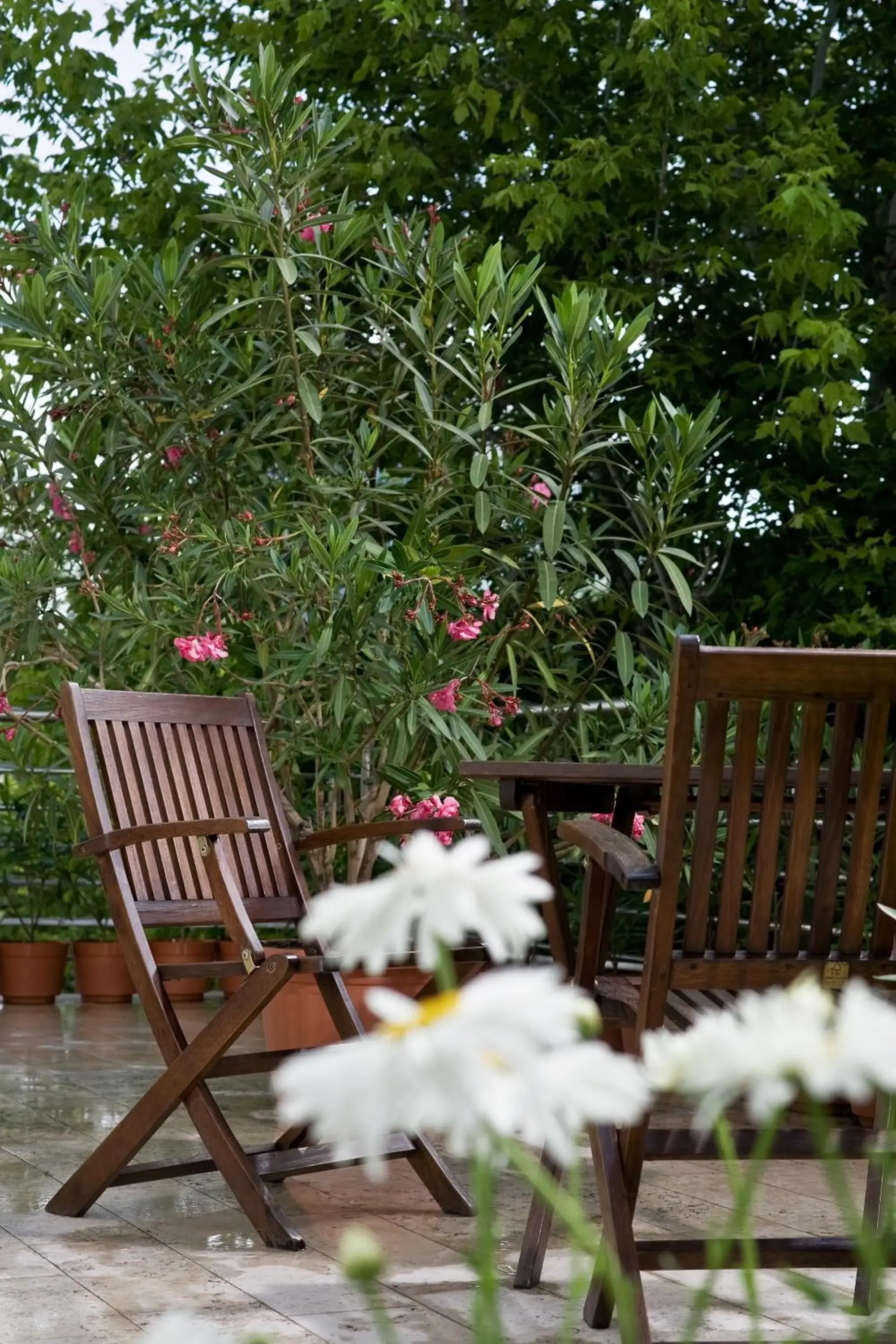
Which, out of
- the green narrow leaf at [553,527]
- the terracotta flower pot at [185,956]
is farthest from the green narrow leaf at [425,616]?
the terracotta flower pot at [185,956]

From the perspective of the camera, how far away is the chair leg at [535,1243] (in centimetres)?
252

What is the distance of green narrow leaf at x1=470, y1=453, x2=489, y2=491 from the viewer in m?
4.27

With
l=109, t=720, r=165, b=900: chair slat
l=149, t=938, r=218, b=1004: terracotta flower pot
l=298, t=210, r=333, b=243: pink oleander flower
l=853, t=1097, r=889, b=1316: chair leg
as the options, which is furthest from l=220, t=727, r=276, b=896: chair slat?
l=149, t=938, r=218, b=1004: terracotta flower pot

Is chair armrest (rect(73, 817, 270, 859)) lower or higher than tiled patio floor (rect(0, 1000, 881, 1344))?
higher

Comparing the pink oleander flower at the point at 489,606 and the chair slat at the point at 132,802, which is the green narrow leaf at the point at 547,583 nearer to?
the pink oleander flower at the point at 489,606

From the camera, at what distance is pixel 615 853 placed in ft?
7.37

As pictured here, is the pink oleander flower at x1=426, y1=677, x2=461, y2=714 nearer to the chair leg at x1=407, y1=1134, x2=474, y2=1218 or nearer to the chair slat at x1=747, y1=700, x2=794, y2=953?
the chair leg at x1=407, y1=1134, x2=474, y2=1218

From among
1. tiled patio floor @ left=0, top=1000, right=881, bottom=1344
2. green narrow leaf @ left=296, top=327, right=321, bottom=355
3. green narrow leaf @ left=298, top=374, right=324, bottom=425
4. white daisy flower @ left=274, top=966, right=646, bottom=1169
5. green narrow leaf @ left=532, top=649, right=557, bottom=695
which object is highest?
green narrow leaf @ left=296, top=327, right=321, bottom=355

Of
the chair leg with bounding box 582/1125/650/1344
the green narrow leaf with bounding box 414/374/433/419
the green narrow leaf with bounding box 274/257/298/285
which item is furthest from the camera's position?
the green narrow leaf with bounding box 414/374/433/419

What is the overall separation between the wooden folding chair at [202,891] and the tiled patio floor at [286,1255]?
0.10 meters

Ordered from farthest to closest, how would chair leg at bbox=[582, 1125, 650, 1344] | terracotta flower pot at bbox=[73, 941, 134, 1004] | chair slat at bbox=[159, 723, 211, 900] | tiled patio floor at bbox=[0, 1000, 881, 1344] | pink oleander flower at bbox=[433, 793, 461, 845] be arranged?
terracotta flower pot at bbox=[73, 941, 134, 1004] < pink oleander flower at bbox=[433, 793, 461, 845] < chair slat at bbox=[159, 723, 211, 900] < tiled patio floor at bbox=[0, 1000, 881, 1344] < chair leg at bbox=[582, 1125, 650, 1344]

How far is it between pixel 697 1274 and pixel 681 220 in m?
4.77

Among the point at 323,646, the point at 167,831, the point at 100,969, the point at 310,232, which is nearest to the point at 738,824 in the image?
the point at 167,831

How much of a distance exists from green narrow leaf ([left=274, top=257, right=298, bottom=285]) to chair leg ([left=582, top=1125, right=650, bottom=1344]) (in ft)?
8.86
